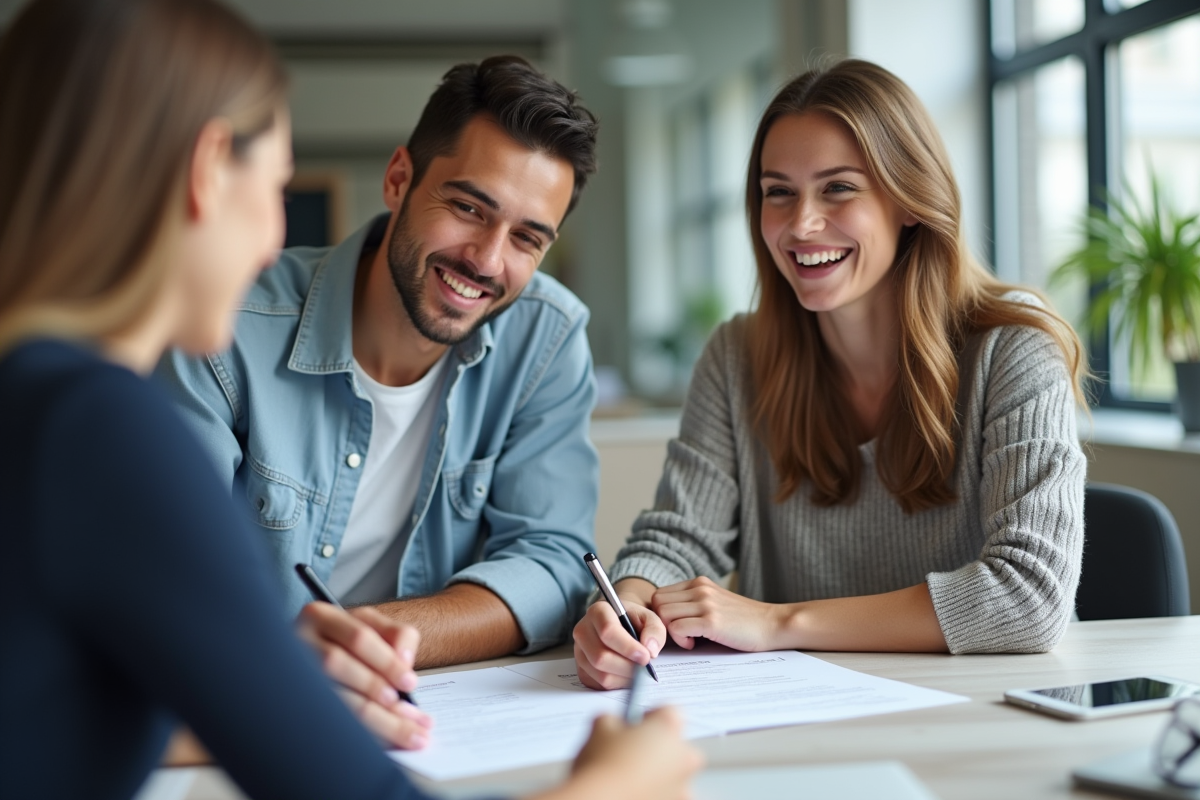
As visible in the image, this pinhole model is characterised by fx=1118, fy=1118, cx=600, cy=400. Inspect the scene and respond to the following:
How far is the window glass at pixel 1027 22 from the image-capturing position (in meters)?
3.48

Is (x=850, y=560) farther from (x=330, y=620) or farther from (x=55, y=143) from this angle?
(x=55, y=143)

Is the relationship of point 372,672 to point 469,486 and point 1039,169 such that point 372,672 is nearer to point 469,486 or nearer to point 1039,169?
point 469,486

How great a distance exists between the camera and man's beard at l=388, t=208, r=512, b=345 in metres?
1.70

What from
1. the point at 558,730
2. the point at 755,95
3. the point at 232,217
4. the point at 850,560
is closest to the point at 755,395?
the point at 850,560

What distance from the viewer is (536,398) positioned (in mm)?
1831

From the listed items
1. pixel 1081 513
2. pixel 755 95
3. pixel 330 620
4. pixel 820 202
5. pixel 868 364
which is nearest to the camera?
pixel 330 620

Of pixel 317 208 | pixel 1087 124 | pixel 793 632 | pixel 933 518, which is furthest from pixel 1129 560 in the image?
pixel 317 208

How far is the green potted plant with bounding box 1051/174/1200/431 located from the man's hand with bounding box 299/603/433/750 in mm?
2079

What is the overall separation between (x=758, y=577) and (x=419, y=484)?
56 cm

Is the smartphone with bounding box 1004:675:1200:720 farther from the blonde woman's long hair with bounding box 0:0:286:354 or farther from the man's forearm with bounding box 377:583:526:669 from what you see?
the blonde woman's long hair with bounding box 0:0:286:354

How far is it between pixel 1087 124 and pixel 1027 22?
66cm

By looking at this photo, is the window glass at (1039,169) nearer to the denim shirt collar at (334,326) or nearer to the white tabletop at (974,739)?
the denim shirt collar at (334,326)

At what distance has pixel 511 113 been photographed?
5.54 ft

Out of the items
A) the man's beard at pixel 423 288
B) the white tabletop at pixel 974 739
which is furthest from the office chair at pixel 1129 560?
the man's beard at pixel 423 288
